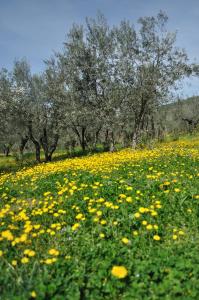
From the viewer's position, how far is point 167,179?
1079 centimetres

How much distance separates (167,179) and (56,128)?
23.1 meters

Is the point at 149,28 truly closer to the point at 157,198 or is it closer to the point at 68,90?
the point at 68,90

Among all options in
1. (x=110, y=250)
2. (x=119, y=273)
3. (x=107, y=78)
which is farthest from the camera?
(x=107, y=78)

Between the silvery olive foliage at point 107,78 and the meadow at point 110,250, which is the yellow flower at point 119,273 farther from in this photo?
the silvery olive foliage at point 107,78

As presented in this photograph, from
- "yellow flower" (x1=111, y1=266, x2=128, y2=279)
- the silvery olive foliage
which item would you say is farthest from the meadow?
the silvery olive foliage

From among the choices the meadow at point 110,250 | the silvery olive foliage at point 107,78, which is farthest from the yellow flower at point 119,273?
the silvery olive foliage at point 107,78

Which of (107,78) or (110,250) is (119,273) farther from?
(107,78)

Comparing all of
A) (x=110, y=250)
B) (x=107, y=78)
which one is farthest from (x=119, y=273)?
(x=107, y=78)

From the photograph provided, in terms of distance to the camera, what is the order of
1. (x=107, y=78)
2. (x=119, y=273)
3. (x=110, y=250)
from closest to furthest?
(x=119, y=273) < (x=110, y=250) < (x=107, y=78)

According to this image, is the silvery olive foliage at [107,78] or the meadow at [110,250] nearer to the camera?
the meadow at [110,250]

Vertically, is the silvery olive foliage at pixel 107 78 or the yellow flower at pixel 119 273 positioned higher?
the silvery olive foliage at pixel 107 78

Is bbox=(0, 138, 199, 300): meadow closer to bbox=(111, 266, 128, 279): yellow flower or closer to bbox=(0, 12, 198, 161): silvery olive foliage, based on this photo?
bbox=(111, 266, 128, 279): yellow flower

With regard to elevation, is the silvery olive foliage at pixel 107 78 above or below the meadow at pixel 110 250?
above

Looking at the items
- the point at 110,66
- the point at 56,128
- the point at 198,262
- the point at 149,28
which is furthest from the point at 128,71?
the point at 198,262
